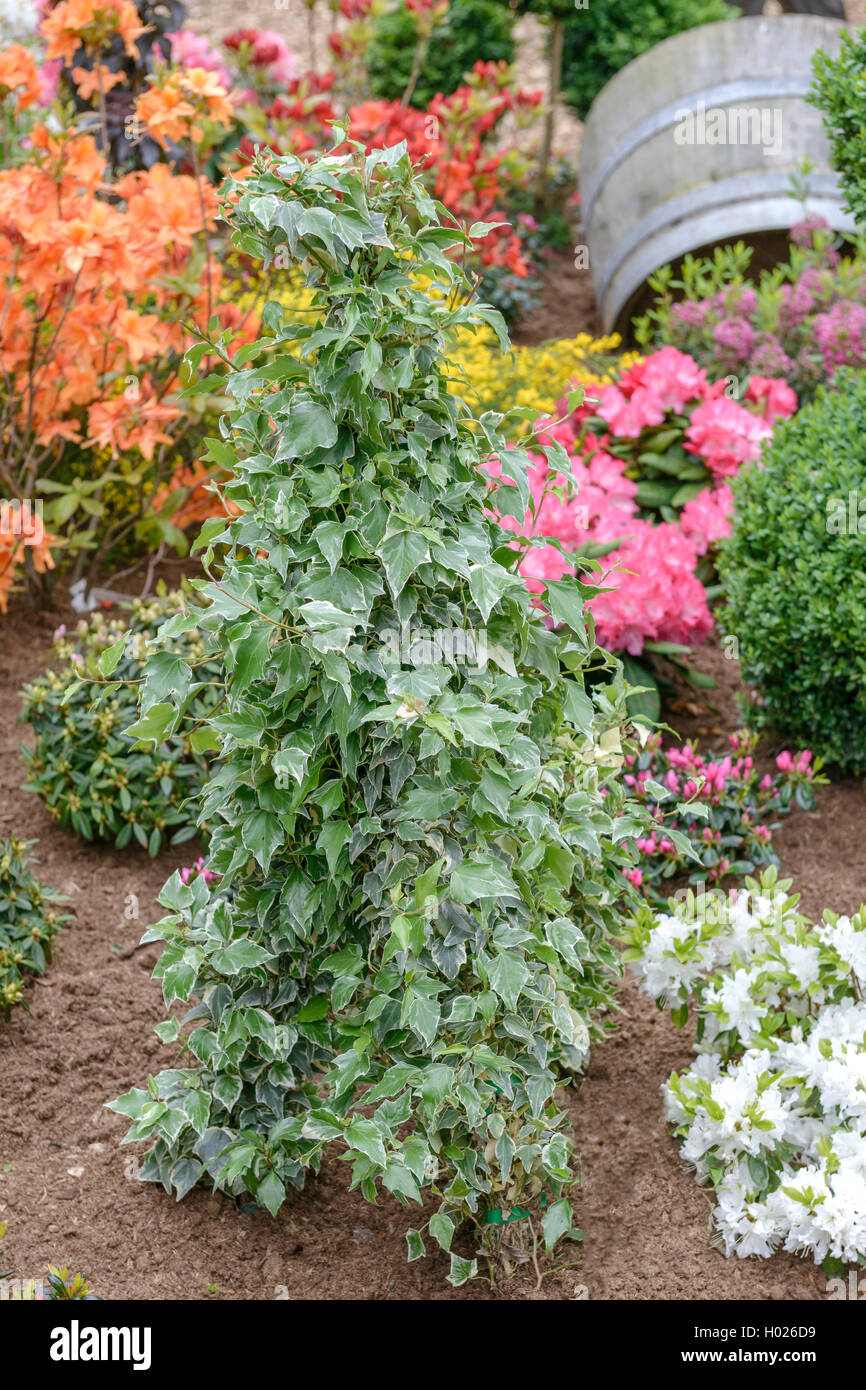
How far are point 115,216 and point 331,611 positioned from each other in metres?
2.25

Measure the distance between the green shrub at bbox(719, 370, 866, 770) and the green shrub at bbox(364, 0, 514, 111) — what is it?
16.8 ft

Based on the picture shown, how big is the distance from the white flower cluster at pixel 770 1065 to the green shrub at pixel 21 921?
1.30 meters

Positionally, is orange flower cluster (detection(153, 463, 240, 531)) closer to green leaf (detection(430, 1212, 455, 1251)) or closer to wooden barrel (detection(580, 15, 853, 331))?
wooden barrel (detection(580, 15, 853, 331))

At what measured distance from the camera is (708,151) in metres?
5.88

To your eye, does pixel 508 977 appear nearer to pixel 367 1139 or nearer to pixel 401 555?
pixel 367 1139

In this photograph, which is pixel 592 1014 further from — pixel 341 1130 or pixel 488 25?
pixel 488 25

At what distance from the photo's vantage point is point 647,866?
3.38 m

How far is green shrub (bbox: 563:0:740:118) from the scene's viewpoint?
7.66m

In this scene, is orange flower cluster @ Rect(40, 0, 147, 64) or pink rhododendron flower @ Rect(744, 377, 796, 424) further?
pink rhododendron flower @ Rect(744, 377, 796, 424)

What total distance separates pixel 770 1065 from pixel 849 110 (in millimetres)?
2739

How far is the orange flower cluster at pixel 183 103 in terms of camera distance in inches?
145

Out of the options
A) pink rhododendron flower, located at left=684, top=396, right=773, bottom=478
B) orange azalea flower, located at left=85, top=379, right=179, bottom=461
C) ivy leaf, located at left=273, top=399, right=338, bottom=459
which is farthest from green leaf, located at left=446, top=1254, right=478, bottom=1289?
pink rhododendron flower, located at left=684, top=396, right=773, bottom=478

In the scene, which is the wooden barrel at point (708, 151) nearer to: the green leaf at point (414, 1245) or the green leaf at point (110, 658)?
the green leaf at point (110, 658)

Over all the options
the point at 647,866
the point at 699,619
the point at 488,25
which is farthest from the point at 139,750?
the point at 488,25
